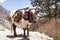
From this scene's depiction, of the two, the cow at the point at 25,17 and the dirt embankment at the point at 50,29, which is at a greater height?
the cow at the point at 25,17

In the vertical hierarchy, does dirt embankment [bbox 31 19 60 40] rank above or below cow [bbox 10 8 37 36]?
below

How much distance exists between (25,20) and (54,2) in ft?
41.5

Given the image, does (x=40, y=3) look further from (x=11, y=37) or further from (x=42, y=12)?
(x=11, y=37)

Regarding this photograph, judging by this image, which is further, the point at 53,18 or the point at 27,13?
the point at 53,18

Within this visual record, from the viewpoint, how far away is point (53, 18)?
19203 mm

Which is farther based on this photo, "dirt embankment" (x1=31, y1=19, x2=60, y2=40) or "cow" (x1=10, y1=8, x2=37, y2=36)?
"dirt embankment" (x1=31, y1=19, x2=60, y2=40)

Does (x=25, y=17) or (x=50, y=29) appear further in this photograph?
(x=50, y=29)

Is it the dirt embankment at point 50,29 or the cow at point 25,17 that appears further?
the dirt embankment at point 50,29

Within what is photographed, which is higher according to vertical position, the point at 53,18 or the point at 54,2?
the point at 54,2

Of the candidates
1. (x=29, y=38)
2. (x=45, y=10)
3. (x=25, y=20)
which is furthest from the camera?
(x=45, y=10)

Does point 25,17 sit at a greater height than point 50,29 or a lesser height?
greater

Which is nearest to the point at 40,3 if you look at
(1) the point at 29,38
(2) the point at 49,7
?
(2) the point at 49,7

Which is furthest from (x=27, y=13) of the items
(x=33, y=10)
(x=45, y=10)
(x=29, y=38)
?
(x=45, y=10)

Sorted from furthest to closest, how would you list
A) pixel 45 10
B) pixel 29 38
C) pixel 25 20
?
pixel 45 10 < pixel 29 38 < pixel 25 20
